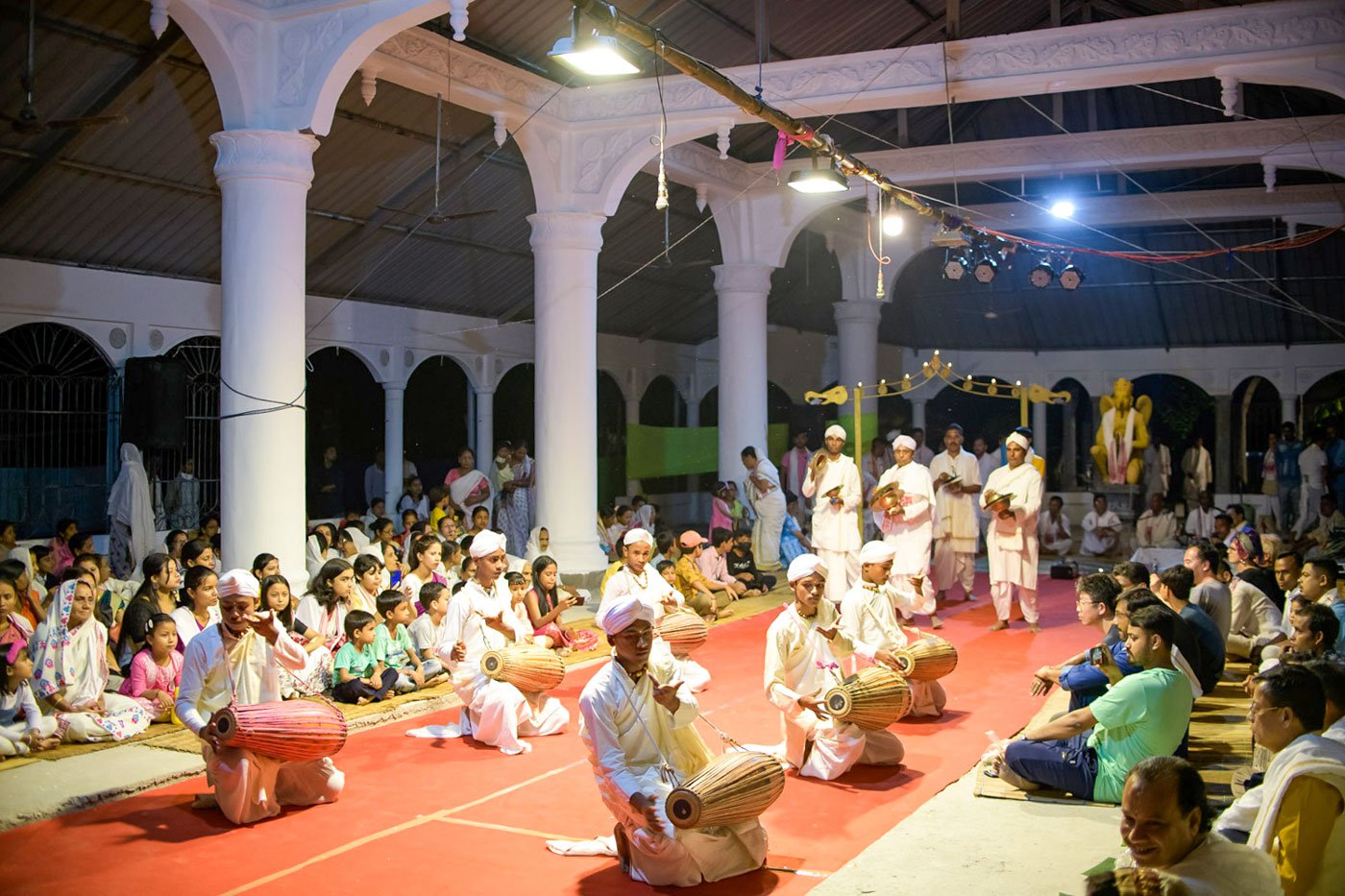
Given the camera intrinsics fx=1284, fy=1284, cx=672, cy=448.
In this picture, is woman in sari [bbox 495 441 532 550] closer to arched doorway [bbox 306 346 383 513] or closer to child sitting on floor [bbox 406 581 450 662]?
arched doorway [bbox 306 346 383 513]

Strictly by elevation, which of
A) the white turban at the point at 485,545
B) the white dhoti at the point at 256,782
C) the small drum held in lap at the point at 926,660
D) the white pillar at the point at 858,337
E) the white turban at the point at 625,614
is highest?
the white pillar at the point at 858,337

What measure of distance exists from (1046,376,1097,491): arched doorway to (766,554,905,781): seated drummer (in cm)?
1537

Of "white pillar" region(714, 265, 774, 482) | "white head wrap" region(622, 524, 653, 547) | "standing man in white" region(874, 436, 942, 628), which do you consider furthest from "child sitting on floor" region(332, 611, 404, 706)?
"white pillar" region(714, 265, 774, 482)

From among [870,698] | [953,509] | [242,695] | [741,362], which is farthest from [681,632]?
[741,362]

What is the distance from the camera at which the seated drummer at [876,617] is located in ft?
22.9

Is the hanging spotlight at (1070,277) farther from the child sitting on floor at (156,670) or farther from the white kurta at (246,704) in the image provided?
the white kurta at (246,704)

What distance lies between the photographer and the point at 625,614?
4711 millimetres

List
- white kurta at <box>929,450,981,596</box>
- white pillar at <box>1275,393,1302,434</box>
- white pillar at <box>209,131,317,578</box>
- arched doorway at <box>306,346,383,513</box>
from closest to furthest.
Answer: white pillar at <box>209,131,317,578</box> → white kurta at <box>929,450,981,596</box> → arched doorway at <box>306,346,383,513</box> → white pillar at <box>1275,393,1302,434</box>

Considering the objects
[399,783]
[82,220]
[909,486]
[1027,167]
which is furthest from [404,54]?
[1027,167]

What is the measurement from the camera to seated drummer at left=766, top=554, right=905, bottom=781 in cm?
595

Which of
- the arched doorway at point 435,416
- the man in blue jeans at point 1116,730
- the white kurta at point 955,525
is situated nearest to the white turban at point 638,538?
the man in blue jeans at point 1116,730

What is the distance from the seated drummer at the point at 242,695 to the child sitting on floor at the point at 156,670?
56.7 inches

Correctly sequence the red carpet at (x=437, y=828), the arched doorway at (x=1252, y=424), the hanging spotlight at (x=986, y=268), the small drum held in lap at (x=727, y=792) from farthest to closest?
1. the arched doorway at (x=1252, y=424)
2. the hanging spotlight at (x=986, y=268)
3. the red carpet at (x=437, y=828)
4. the small drum held in lap at (x=727, y=792)

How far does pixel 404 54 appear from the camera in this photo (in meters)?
9.59
